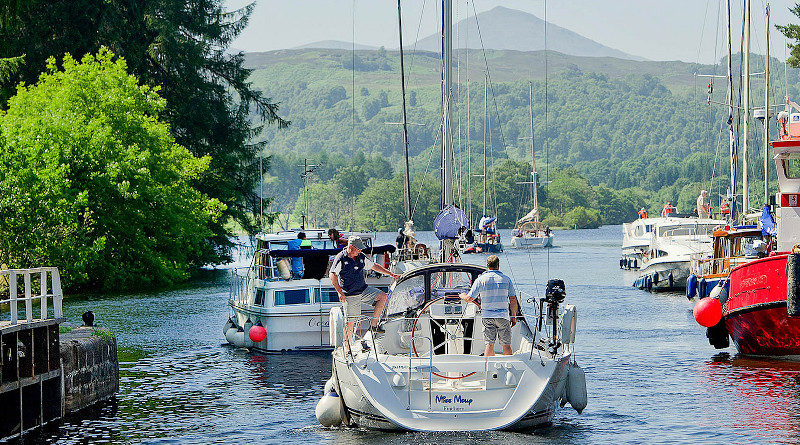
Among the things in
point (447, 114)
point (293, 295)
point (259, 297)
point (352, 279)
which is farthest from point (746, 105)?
point (352, 279)

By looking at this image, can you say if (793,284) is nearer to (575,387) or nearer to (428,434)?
(575,387)

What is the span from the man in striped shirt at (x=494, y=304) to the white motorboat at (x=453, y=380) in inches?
9.7

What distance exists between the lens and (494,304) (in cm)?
1805

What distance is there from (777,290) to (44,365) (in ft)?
49.5

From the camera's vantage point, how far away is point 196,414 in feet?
69.6

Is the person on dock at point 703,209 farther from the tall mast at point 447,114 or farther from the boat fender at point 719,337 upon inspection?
the boat fender at point 719,337

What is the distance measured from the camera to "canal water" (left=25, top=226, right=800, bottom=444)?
61.0 ft

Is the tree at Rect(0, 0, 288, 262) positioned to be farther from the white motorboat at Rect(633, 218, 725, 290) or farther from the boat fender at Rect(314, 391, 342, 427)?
the boat fender at Rect(314, 391, 342, 427)

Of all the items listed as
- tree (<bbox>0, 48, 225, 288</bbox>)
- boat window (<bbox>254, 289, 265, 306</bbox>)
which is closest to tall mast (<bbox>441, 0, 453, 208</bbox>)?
boat window (<bbox>254, 289, 265, 306</bbox>)

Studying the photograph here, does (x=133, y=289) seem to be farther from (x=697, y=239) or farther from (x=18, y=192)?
(x=697, y=239)

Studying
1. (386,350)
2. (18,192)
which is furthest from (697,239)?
(386,350)

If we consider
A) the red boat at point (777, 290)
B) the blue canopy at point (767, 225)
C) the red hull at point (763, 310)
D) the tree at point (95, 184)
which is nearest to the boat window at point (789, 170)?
the red boat at point (777, 290)

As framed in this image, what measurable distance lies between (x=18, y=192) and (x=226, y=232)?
2609 centimetres

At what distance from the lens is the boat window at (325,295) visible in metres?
28.3
